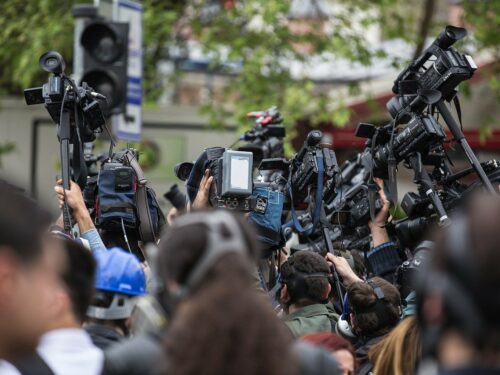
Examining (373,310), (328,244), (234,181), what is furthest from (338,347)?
(328,244)

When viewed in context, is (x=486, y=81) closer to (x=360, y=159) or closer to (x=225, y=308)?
(x=360, y=159)

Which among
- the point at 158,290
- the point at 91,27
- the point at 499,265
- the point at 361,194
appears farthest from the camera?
the point at 91,27

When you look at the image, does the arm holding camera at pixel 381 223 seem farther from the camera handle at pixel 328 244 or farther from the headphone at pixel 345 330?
the headphone at pixel 345 330

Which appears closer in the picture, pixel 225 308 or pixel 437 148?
pixel 225 308

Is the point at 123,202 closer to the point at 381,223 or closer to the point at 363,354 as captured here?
the point at 363,354

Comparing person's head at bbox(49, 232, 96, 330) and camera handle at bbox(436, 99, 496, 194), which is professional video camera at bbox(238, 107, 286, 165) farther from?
person's head at bbox(49, 232, 96, 330)

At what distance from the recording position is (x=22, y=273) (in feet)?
9.27

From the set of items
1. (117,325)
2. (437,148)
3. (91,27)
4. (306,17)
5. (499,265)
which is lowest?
(117,325)

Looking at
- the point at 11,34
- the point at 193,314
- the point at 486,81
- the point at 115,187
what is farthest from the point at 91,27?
the point at 193,314

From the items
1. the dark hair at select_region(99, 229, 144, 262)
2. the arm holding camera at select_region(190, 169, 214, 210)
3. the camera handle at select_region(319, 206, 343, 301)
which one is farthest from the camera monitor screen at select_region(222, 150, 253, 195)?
the camera handle at select_region(319, 206, 343, 301)

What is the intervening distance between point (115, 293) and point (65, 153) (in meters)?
2.43

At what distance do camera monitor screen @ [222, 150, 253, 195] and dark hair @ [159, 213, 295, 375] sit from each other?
3.26 metres

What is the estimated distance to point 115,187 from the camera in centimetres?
579

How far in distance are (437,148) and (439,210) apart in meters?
0.52
